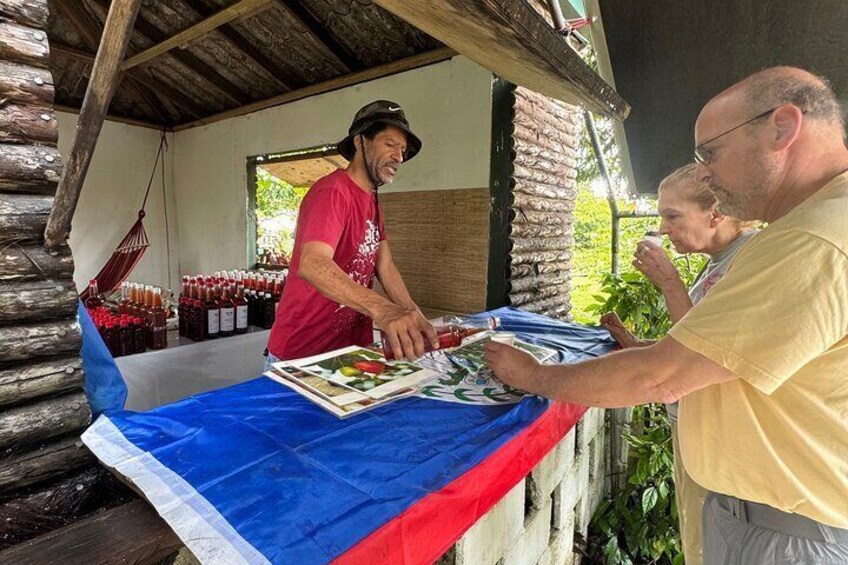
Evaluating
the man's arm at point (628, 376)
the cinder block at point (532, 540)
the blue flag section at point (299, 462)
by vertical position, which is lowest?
the cinder block at point (532, 540)

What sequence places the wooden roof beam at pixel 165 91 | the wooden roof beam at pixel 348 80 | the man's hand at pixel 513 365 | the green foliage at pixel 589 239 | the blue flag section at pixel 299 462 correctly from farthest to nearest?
the green foliage at pixel 589 239
the wooden roof beam at pixel 165 91
the wooden roof beam at pixel 348 80
the man's hand at pixel 513 365
the blue flag section at pixel 299 462

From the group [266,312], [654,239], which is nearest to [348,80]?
[266,312]

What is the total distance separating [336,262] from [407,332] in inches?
24.9

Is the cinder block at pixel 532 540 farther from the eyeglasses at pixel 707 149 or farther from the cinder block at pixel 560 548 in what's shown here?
the eyeglasses at pixel 707 149

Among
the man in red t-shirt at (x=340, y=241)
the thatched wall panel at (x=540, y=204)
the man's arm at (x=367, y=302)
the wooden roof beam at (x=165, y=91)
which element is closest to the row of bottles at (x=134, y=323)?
the man in red t-shirt at (x=340, y=241)

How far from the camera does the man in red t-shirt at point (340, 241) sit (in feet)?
5.33

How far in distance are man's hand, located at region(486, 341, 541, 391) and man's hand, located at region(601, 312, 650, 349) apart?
1.01 metres

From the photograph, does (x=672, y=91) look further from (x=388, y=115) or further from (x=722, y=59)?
(x=388, y=115)

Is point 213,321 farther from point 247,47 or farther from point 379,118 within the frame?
point 247,47

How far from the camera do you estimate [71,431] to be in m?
1.22

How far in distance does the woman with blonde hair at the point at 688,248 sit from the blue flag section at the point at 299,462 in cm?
78

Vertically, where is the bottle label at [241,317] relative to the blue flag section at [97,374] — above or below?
below

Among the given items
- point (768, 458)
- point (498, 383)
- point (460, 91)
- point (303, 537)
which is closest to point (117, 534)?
point (303, 537)

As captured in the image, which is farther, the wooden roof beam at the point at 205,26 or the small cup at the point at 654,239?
the wooden roof beam at the point at 205,26
